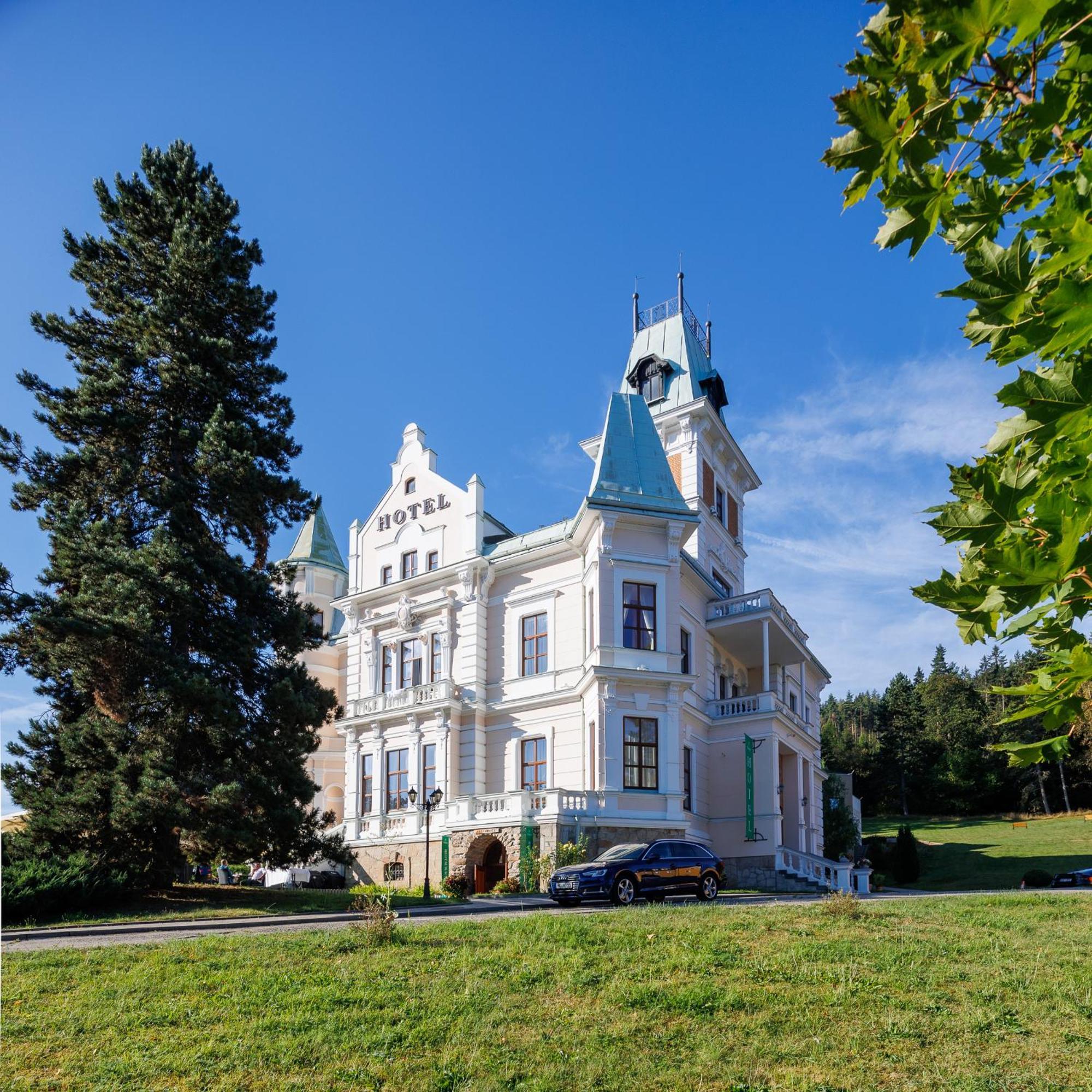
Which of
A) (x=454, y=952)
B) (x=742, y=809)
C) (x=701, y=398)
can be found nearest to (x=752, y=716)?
(x=742, y=809)

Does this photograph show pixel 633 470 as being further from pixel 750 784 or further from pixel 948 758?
pixel 948 758

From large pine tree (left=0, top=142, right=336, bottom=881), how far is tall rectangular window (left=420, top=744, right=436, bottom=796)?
9.78 m

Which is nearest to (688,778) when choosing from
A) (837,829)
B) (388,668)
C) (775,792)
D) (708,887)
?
(775,792)

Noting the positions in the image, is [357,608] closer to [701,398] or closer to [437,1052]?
[701,398]

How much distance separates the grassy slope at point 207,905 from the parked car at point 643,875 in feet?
13.9

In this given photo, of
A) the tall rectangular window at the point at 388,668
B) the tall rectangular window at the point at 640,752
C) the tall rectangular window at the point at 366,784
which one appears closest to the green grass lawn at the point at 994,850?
the tall rectangular window at the point at 640,752

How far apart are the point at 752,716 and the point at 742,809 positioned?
312 cm

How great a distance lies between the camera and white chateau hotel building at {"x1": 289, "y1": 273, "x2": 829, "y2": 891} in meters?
30.4

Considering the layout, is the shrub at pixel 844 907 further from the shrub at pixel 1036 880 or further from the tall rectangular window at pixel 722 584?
the shrub at pixel 1036 880

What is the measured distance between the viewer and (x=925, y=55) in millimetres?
3234

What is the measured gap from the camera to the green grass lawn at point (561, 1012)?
8.98 m

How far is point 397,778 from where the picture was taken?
119 feet

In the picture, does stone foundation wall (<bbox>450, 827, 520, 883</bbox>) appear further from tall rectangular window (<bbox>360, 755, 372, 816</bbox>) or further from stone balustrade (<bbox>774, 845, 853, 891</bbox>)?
stone balustrade (<bbox>774, 845, 853, 891</bbox>)

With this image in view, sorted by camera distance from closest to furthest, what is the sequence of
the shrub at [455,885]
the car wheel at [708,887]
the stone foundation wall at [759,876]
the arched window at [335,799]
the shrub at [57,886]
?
1. the shrub at [57,886]
2. the car wheel at [708,887]
3. the shrub at [455,885]
4. the stone foundation wall at [759,876]
5. the arched window at [335,799]
